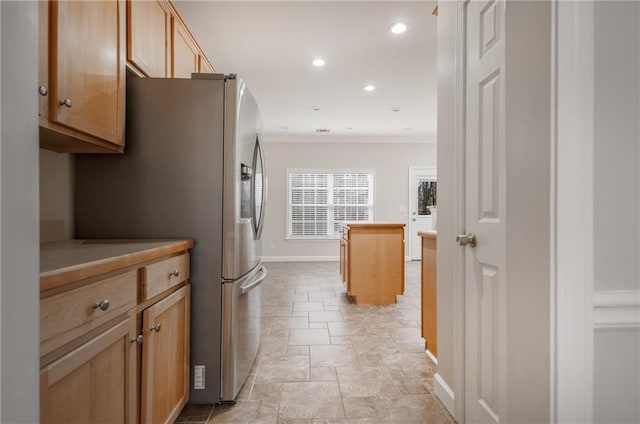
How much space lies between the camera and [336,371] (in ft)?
7.27

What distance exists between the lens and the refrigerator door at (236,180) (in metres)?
1.73

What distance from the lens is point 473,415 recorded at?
1.52 metres

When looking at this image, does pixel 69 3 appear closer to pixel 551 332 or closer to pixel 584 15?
pixel 584 15

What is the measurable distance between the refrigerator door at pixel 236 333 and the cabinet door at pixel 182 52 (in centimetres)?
154

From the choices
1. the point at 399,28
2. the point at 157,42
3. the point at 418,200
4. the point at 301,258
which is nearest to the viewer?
the point at 157,42

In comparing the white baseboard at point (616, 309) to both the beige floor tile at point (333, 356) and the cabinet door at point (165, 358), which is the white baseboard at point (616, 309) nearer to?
the cabinet door at point (165, 358)

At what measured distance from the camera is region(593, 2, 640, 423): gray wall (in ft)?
2.64

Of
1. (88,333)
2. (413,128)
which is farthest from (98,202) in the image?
(413,128)

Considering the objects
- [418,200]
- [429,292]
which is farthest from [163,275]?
[418,200]

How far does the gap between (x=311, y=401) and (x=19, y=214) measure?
1.76 meters

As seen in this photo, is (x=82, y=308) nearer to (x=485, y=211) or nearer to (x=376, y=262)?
(x=485, y=211)

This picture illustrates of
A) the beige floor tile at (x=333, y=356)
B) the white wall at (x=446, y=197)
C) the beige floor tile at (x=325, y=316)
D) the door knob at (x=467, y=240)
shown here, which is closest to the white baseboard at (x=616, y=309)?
the door knob at (x=467, y=240)

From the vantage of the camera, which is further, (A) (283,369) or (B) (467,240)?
(A) (283,369)

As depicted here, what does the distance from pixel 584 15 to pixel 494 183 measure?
0.68 m
